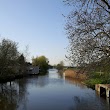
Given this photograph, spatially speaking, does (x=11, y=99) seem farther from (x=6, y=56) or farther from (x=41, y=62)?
(x=41, y=62)

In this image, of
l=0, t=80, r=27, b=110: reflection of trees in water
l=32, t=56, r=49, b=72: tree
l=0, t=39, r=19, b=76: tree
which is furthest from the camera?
l=32, t=56, r=49, b=72: tree

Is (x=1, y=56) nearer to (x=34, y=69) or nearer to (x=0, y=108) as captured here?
(x=0, y=108)

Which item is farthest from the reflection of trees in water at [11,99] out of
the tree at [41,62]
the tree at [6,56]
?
the tree at [41,62]

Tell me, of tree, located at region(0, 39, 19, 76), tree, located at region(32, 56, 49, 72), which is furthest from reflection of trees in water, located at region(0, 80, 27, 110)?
tree, located at region(32, 56, 49, 72)

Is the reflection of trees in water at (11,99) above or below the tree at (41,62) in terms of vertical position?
below

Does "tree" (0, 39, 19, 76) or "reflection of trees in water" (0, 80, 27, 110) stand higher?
"tree" (0, 39, 19, 76)

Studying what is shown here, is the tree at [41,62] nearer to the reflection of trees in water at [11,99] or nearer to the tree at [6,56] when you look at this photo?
the tree at [6,56]

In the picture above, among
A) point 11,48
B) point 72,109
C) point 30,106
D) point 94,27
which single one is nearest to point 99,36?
point 94,27

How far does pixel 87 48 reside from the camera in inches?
517

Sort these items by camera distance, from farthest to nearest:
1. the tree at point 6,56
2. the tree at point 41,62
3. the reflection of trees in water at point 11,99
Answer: the tree at point 41,62, the tree at point 6,56, the reflection of trees in water at point 11,99

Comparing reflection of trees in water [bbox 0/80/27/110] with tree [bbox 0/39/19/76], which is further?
tree [bbox 0/39/19/76]

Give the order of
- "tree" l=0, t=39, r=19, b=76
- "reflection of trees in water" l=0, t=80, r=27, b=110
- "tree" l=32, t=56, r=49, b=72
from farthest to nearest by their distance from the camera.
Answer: "tree" l=32, t=56, r=49, b=72 → "tree" l=0, t=39, r=19, b=76 → "reflection of trees in water" l=0, t=80, r=27, b=110

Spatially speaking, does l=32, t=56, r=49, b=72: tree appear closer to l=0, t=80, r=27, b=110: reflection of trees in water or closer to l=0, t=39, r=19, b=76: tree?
l=0, t=39, r=19, b=76: tree

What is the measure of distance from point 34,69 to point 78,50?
8884 cm
